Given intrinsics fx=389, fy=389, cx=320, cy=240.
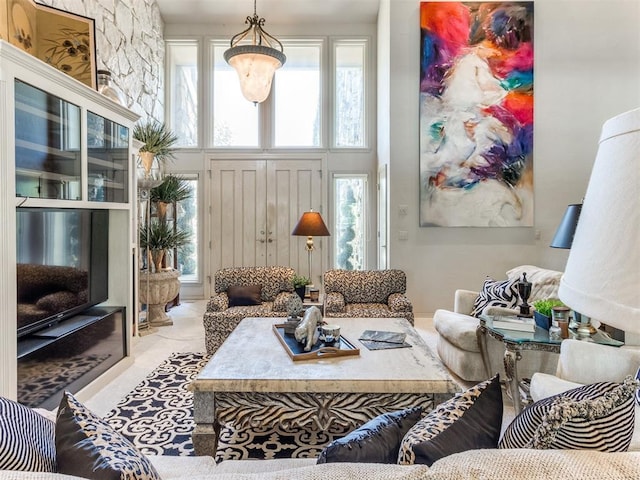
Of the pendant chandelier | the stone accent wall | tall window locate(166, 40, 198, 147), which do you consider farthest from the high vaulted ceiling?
the pendant chandelier

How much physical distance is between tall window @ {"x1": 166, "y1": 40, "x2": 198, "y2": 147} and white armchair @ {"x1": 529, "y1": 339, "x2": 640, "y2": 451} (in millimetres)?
6060

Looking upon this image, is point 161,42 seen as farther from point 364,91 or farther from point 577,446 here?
point 577,446

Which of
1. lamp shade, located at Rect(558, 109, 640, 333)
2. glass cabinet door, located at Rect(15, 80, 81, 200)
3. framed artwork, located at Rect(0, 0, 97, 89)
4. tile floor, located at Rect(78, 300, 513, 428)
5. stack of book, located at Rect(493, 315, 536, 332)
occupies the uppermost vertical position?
framed artwork, located at Rect(0, 0, 97, 89)

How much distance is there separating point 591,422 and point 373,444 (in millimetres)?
465

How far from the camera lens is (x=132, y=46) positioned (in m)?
5.11

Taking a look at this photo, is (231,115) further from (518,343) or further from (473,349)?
(518,343)

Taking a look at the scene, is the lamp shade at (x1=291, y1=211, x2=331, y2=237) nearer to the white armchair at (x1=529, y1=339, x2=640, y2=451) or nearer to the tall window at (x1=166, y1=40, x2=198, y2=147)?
the white armchair at (x1=529, y1=339, x2=640, y2=451)

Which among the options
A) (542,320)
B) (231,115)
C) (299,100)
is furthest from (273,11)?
(542,320)

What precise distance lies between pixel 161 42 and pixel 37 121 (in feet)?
15.4

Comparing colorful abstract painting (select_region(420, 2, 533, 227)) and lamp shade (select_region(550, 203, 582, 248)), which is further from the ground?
colorful abstract painting (select_region(420, 2, 533, 227))

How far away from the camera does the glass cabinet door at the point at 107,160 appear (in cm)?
284

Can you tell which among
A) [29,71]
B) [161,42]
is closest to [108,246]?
[29,71]

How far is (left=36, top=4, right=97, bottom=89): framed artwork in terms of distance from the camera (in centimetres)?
279

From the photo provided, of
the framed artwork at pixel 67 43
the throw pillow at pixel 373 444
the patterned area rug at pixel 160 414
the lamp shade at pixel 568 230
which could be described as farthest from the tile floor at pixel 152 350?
the framed artwork at pixel 67 43
